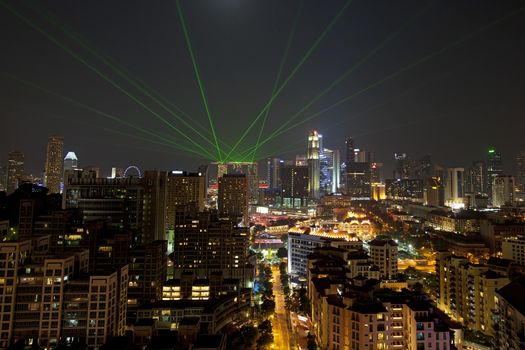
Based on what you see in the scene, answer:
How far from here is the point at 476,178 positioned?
8062 cm

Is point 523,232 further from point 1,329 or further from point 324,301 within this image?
point 1,329

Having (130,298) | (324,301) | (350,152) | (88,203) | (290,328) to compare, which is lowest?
(290,328)

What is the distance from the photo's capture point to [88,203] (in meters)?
27.1

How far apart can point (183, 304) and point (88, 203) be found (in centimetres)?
1388

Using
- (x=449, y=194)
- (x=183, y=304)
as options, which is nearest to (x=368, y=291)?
(x=183, y=304)

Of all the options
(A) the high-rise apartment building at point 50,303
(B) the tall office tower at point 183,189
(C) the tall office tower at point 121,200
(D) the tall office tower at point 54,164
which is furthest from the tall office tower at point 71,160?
(A) the high-rise apartment building at point 50,303

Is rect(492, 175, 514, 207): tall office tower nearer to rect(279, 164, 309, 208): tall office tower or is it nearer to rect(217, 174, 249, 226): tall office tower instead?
rect(279, 164, 309, 208): tall office tower

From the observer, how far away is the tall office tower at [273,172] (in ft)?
323

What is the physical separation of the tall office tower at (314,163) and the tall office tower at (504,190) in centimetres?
3204

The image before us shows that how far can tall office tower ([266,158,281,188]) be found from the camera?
98.5 metres

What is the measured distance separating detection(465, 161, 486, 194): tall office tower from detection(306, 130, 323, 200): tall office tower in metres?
31.6

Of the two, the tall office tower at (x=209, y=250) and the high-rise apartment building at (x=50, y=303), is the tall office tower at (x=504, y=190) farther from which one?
the high-rise apartment building at (x=50, y=303)

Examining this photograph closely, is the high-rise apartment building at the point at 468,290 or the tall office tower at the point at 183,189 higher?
the tall office tower at the point at 183,189

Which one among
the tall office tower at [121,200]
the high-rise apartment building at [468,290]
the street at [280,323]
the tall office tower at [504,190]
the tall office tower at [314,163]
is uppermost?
the tall office tower at [314,163]
